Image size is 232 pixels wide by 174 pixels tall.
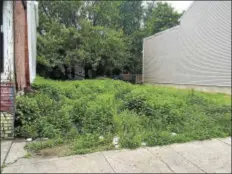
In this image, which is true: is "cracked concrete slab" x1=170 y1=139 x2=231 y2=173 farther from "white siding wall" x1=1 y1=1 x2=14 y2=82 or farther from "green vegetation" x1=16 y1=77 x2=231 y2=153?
"white siding wall" x1=1 y1=1 x2=14 y2=82

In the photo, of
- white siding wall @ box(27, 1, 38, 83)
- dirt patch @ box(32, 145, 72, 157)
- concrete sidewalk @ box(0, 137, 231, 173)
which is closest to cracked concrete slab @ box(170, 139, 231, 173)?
concrete sidewalk @ box(0, 137, 231, 173)

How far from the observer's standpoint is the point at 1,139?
16.2 ft

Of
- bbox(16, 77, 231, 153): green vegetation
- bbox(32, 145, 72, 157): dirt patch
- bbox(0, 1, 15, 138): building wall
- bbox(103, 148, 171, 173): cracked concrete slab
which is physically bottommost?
bbox(103, 148, 171, 173): cracked concrete slab

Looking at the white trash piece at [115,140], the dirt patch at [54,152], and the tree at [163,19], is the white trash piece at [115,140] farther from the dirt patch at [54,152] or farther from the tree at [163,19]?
the tree at [163,19]

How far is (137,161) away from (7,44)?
3257 millimetres

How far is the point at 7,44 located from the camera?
5340mm

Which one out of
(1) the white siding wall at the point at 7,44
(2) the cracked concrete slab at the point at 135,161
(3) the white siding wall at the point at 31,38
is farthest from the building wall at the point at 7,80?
(3) the white siding wall at the point at 31,38

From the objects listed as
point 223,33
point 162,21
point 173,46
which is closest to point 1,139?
point 223,33

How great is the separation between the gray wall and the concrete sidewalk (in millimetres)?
9300

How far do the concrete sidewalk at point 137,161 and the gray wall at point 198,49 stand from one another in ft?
30.5

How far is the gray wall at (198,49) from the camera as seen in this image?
43.0ft

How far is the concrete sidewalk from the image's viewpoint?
11.9 ft

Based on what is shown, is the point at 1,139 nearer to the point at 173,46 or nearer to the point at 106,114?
the point at 106,114

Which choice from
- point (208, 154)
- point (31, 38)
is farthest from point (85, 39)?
point (208, 154)
